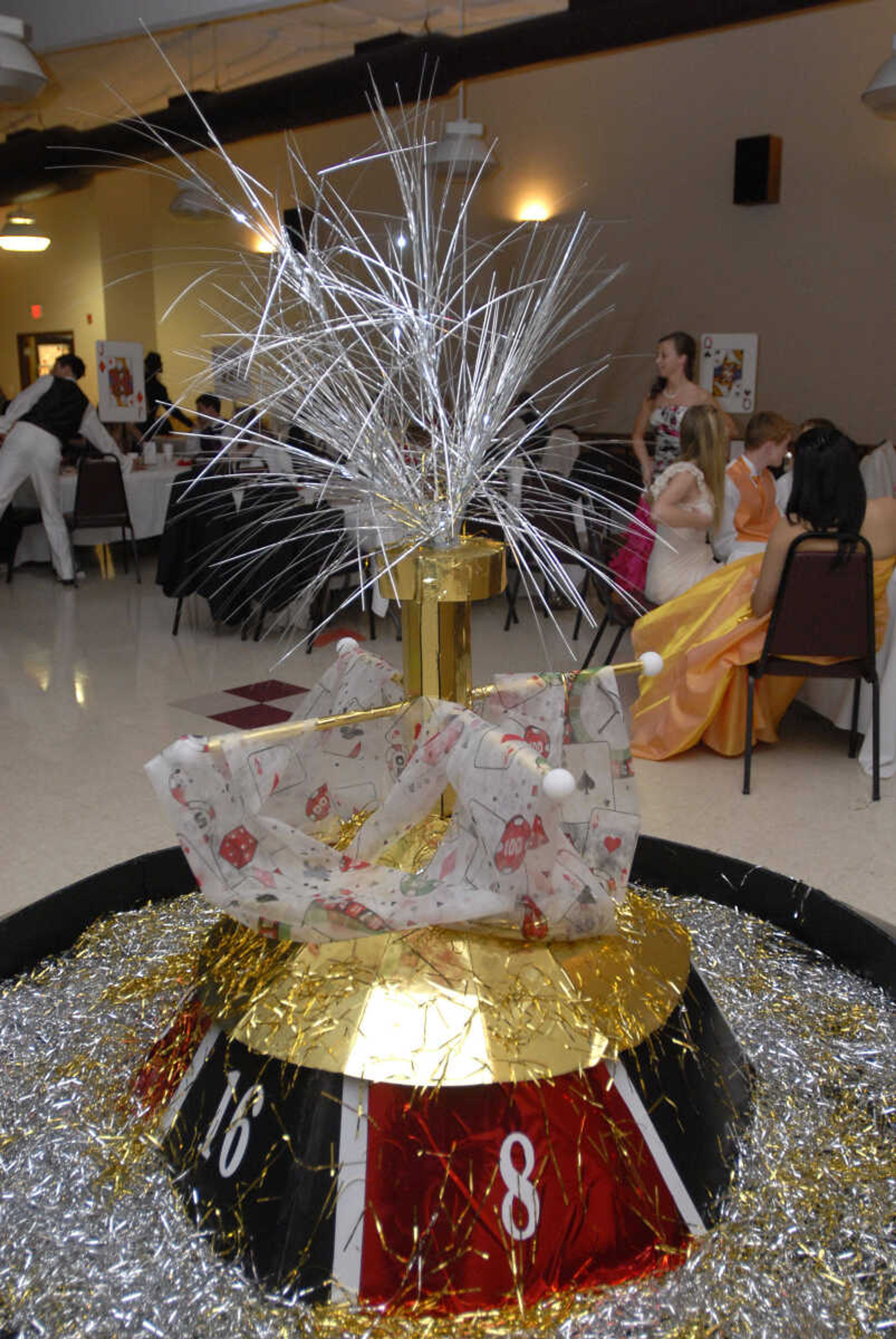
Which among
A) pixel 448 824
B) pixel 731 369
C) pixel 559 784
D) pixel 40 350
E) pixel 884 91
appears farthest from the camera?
pixel 40 350

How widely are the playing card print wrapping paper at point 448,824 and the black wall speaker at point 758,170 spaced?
7.03m

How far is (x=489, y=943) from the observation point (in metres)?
1.04

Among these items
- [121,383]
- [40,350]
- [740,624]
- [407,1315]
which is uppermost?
[40,350]

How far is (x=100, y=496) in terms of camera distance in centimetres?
673

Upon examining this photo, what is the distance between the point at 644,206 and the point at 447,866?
7.90 meters

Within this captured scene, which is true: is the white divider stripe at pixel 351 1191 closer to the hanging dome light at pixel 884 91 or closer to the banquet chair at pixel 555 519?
the banquet chair at pixel 555 519

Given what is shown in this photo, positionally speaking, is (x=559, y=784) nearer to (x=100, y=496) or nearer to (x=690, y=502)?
(x=690, y=502)

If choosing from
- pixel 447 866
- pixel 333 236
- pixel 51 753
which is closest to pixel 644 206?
pixel 51 753

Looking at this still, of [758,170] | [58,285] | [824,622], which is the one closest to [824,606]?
[824,622]

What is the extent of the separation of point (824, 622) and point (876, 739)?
0.39m

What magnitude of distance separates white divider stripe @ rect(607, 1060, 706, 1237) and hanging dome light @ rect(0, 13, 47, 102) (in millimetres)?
6718

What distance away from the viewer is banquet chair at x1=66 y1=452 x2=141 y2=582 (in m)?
6.62

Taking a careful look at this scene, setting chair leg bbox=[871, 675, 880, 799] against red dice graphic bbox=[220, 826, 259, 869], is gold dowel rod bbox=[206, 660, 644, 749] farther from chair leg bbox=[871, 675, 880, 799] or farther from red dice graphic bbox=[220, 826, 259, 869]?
chair leg bbox=[871, 675, 880, 799]

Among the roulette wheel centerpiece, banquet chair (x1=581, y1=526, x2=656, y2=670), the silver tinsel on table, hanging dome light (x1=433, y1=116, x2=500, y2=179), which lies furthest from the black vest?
the roulette wheel centerpiece
